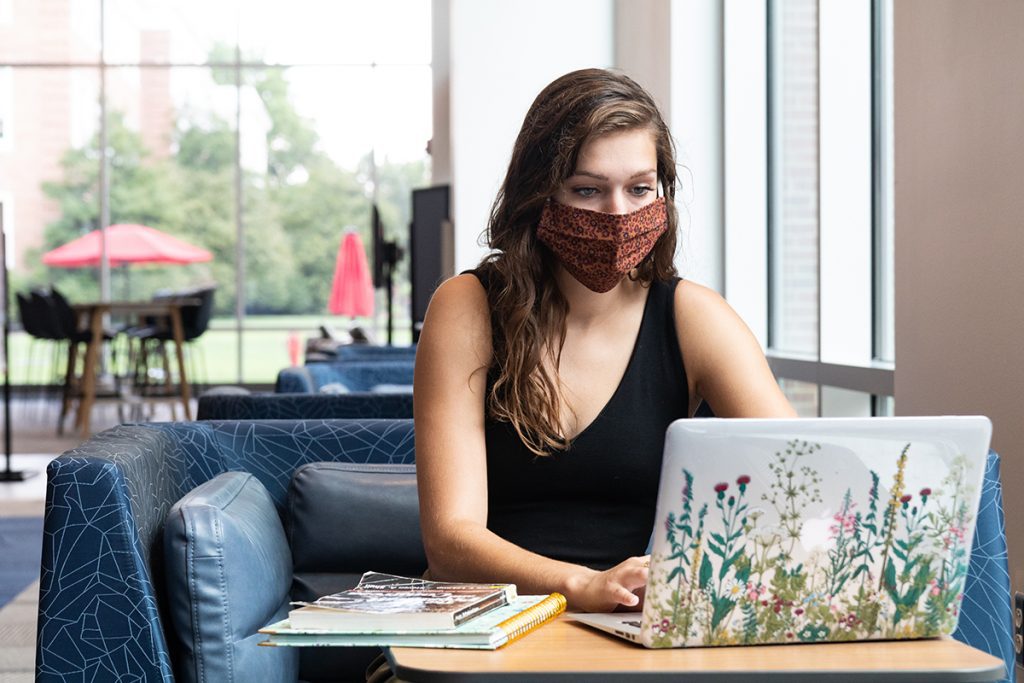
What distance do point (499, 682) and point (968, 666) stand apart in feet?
1.31

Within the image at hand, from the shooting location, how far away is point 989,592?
71.2 inches

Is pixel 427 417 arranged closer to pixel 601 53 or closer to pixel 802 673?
pixel 802 673

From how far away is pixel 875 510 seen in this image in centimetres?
107

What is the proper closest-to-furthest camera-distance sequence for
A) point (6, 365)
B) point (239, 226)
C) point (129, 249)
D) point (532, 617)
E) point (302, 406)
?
point (532, 617)
point (302, 406)
point (6, 365)
point (129, 249)
point (239, 226)

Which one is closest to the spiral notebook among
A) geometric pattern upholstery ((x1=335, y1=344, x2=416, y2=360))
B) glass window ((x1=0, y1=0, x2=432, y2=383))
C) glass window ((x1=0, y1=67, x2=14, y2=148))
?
geometric pattern upholstery ((x1=335, y1=344, x2=416, y2=360))

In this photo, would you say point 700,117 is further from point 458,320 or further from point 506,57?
point 458,320

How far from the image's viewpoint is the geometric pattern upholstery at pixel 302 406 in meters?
2.81

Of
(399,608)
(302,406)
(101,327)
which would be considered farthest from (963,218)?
(101,327)

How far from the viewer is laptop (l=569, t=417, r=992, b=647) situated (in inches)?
41.1

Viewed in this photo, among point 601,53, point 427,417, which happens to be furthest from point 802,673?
point 601,53

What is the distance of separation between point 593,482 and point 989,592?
64 cm

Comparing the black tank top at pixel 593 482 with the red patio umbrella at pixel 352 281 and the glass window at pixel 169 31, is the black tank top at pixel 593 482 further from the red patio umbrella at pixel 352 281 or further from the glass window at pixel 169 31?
the glass window at pixel 169 31

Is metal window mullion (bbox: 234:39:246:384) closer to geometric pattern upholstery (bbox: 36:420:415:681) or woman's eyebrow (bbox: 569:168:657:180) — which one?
geometric pattern upholstery (bbox: 36:420:415:681)

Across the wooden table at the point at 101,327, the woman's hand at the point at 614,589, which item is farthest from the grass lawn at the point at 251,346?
the woman's hand at the point at 614,589
